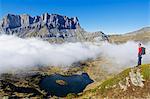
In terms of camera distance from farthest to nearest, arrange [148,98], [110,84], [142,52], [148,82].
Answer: [110,84] → [148,82] → [148,98] → [142,52]

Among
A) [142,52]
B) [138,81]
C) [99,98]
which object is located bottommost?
[99,98]

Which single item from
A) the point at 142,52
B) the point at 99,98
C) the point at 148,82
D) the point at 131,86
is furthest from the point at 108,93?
the point at 142,52

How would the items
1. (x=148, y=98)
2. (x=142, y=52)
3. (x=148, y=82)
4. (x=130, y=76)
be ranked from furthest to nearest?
(x=130, y=76) → (x=148, y=82) → (x=148, y=98) → (x=142, y=52)

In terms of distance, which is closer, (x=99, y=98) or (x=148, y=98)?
(x=148, y=98)

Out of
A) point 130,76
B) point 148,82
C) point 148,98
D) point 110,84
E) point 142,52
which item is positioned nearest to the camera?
point 142,52

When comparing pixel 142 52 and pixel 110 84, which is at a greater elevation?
pixel 142 52

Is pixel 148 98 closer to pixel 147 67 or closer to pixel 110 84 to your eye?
pixel 147 67

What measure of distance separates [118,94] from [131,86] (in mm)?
7785

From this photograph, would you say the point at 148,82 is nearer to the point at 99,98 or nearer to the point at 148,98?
the point at 148,98

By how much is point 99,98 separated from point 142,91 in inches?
1227

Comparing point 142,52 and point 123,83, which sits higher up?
point 142,52

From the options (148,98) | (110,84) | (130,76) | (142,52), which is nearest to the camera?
(142,52)

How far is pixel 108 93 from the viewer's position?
15750 centimetres

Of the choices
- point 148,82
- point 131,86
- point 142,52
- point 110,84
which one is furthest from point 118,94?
point 142,52
